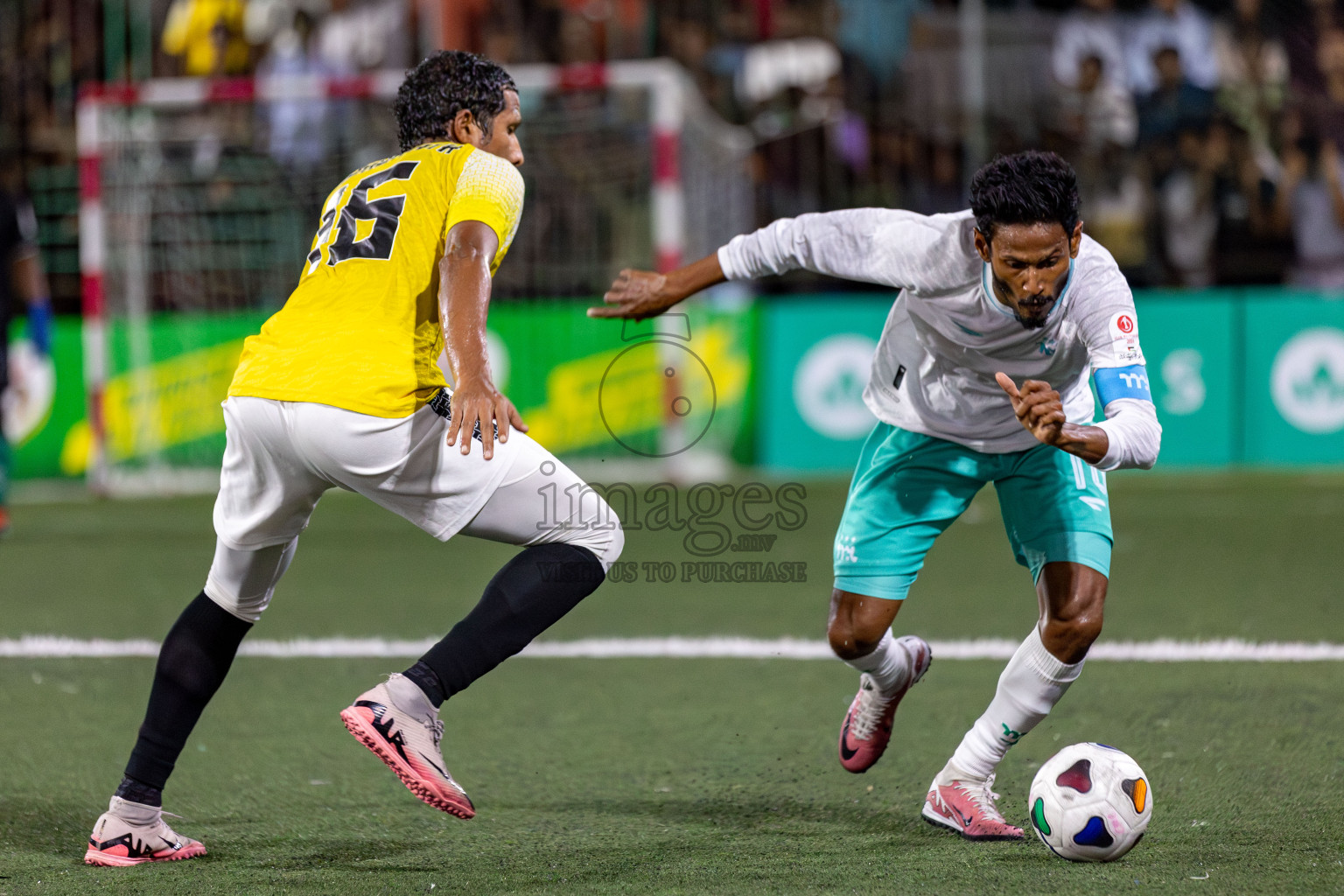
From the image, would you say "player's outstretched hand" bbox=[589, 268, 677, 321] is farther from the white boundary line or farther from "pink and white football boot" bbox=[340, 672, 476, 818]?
the white boundary line

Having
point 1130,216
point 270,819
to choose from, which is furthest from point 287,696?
point 1130,216

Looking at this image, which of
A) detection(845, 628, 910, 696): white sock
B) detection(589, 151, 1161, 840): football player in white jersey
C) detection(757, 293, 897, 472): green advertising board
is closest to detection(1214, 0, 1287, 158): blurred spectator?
detection(757, 293, 897, 472): green advertising board

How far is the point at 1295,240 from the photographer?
41.2ft

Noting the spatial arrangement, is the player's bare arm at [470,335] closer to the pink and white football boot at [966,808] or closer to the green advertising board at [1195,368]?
the pink and white football boot at [966,808]

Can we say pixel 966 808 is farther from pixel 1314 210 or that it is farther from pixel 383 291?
pixel 1314 210

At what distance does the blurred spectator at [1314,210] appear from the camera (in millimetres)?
12438

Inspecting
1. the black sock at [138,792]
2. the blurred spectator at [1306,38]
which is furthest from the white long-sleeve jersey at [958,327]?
the blurred spectator at [1306,38]

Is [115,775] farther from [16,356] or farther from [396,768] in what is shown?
[16,356]

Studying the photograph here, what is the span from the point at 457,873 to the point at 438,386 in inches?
42.9

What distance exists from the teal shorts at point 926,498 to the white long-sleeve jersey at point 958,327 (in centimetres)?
6

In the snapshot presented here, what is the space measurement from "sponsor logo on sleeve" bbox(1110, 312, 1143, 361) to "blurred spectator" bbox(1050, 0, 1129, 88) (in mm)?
9807

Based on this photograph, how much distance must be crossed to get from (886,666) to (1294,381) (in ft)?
27.4

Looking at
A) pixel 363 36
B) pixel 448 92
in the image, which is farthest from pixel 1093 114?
pixel 448 92

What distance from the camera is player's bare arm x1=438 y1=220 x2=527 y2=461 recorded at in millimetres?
3479
